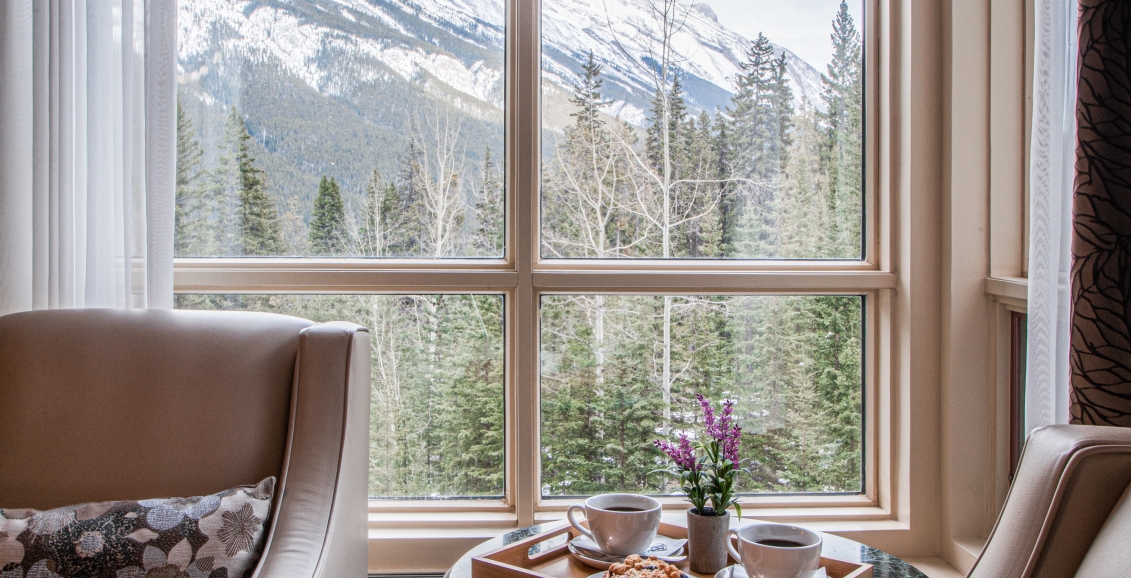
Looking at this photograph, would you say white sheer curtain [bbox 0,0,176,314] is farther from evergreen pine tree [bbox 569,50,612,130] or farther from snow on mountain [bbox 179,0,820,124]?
evergreen pine tree [bbox 569,50,612,130]

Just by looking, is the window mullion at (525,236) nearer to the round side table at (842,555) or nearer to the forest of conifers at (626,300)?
the forest of conifers at (626,300)

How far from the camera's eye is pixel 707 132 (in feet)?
6.26

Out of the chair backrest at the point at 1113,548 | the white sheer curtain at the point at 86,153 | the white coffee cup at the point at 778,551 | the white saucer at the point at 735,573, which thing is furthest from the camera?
the white sheer curtain at the point at 86,153

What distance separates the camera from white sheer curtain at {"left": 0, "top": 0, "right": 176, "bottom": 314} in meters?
1.57

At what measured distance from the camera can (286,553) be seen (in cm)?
122

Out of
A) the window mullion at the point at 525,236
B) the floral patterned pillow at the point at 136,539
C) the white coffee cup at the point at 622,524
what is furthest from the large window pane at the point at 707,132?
the floral patterned pillow at the point at 136,539

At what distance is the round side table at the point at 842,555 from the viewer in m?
1.19

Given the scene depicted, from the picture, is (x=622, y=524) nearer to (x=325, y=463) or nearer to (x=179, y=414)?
(x=325, y=463)

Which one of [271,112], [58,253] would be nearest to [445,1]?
[271,112]

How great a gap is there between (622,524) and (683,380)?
754mm

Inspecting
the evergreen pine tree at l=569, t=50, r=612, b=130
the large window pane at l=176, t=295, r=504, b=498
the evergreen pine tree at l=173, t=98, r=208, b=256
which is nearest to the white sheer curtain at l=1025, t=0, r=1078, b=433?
the evergreen pine tree at l=569, t=50, r=612, b=130

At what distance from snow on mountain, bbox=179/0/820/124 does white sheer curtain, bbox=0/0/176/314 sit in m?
0.27

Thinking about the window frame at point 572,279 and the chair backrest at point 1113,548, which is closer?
the chair backrest at point 1113,548

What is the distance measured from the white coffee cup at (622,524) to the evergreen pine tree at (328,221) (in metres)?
1.00
